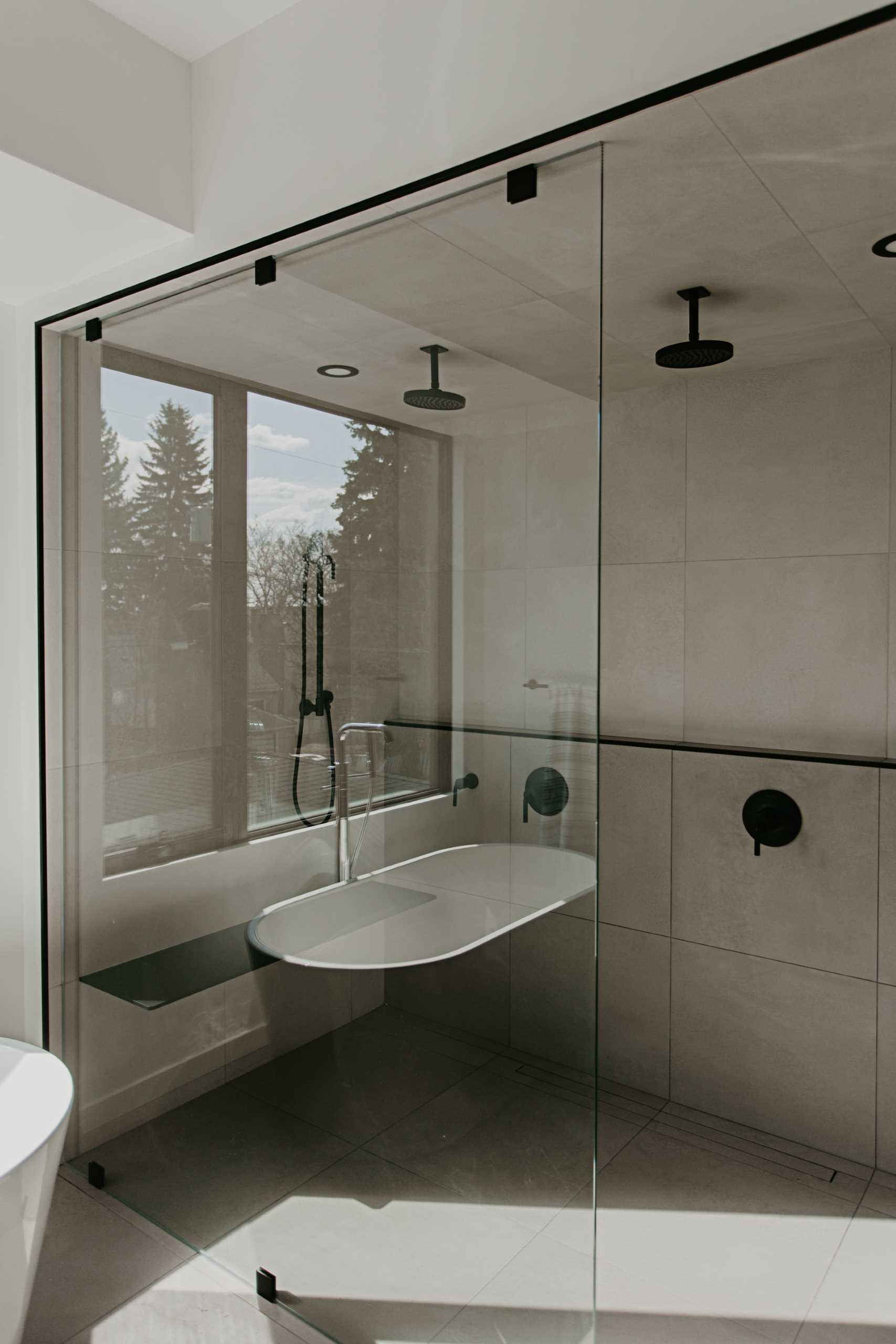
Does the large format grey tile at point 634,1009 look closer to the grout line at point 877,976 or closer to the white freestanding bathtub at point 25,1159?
the grout line at point 877,976

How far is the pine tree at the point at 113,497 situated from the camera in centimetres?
230

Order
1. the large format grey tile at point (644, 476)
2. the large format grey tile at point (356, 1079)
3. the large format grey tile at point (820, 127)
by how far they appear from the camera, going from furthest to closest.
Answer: the large format grey tile at point (644, 476) → the large format grey tile at point (356, 1079) → the large format grey tile at point (820, 127)

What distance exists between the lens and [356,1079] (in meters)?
1.74

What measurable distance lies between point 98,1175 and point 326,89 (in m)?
2.63

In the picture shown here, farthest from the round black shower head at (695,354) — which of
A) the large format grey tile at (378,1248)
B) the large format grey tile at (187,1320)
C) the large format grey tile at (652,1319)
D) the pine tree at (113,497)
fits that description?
the large format grey tile at (187,1320)

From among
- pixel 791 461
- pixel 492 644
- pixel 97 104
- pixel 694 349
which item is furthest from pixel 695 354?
pixel 97 104

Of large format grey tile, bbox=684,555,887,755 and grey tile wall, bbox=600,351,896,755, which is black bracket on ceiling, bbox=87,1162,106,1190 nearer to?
grey tile wall, bbox=600,351,896,755

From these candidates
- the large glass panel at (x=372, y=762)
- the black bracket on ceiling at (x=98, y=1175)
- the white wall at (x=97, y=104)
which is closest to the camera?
the large glass panel at (x=372, y=762)

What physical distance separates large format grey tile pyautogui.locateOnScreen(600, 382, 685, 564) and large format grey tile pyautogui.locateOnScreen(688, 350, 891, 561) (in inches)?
1.8

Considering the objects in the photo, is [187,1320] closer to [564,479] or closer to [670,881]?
[670,881]

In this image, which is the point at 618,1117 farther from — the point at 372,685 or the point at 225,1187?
the point at 372,685

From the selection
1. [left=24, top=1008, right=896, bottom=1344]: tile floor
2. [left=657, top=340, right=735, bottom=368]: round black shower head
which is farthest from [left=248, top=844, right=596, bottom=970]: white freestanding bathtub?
[left=657, top=340, right=735, bottom=368]: round black shower head

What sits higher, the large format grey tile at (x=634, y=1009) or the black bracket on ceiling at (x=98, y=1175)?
the large format grey tile at (x=634, y=1009)

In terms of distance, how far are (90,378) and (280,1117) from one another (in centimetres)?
184
